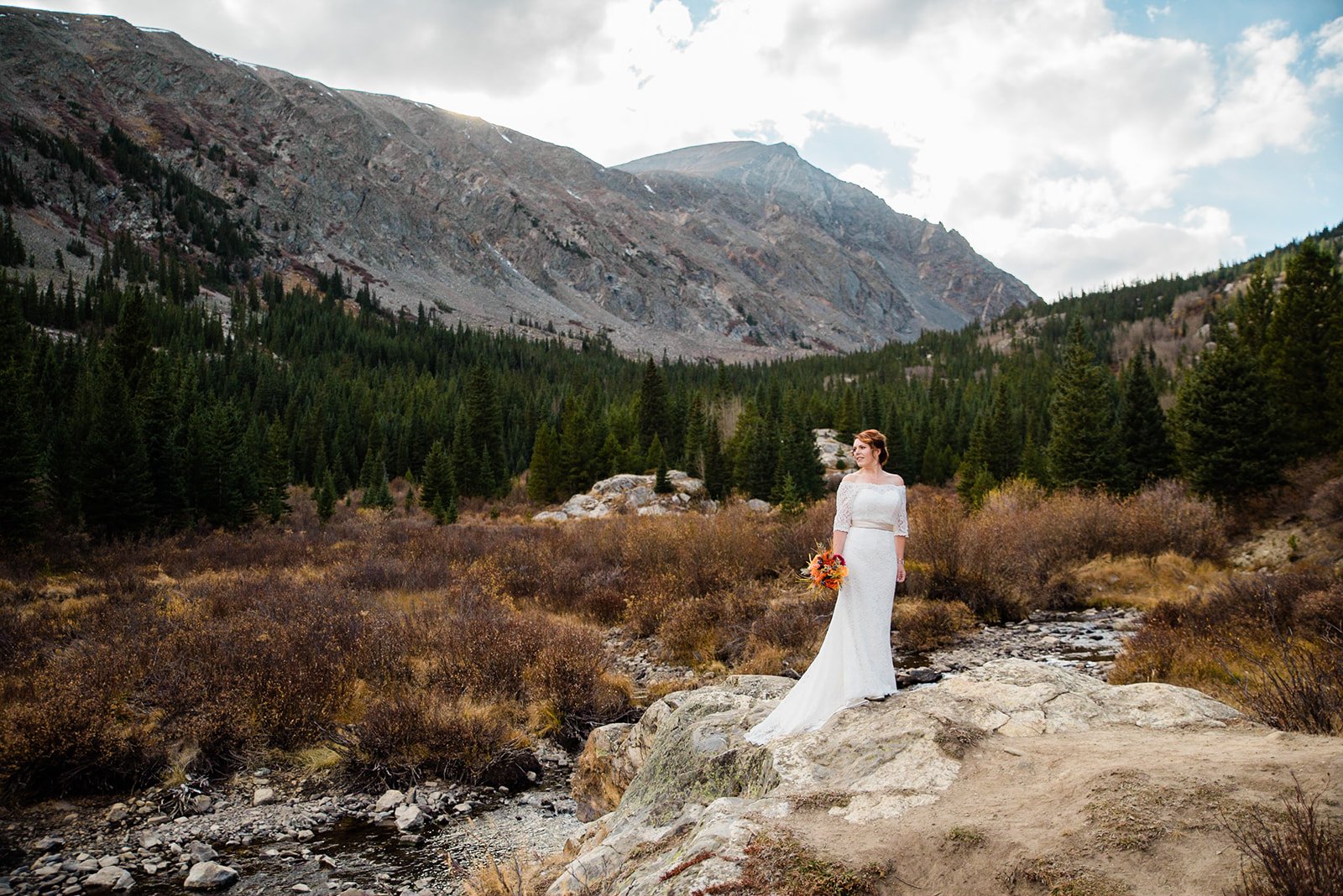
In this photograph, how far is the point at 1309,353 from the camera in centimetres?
2702

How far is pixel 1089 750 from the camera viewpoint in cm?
443

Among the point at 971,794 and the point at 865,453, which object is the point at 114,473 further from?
the point at 971,794

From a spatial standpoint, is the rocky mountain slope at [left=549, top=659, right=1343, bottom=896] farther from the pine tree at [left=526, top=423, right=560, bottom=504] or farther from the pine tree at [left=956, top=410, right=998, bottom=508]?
the pine tree at [left=526, top=423, right=560, bottom=504]

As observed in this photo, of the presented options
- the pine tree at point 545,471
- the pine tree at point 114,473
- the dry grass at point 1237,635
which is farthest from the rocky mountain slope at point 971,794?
the pine tree at point 545,471

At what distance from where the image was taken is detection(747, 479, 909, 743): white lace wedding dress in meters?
5.72

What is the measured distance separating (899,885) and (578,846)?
3.49 m

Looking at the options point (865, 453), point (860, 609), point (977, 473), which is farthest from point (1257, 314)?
point (860, 609)

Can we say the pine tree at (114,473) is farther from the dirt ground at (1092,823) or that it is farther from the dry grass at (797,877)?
the dirt ground at (1092,823)

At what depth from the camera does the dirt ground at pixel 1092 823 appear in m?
2.93

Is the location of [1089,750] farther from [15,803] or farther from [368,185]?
[368,185]

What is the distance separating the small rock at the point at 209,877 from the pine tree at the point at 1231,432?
30196 millimetres

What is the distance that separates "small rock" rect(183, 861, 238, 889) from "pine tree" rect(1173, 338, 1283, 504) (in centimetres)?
3020

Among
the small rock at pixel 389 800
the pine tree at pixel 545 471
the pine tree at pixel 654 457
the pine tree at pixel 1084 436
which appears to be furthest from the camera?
the pine tree at pixel 545 471


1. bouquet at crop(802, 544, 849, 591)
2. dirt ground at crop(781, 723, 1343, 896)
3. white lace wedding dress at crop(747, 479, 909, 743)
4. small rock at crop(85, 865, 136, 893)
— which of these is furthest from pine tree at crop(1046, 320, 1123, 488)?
small rock at crop(85, 865, 136, 893)
